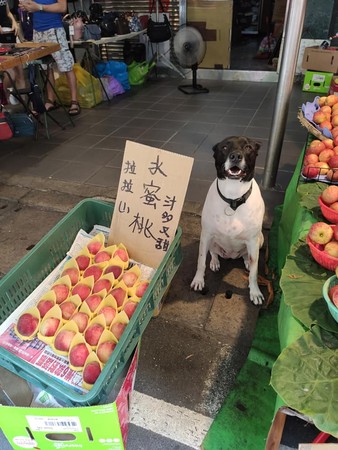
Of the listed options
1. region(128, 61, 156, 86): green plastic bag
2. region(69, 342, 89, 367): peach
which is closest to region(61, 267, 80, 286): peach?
region(69, 342, 89, 367): peach

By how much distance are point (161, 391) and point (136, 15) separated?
7.87m

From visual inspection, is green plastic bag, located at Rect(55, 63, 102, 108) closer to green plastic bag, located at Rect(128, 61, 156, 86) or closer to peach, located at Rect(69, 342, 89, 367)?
green plastic bag, located at Rect(128, 61, 156, 86)

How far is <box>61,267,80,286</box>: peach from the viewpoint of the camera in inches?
80.3

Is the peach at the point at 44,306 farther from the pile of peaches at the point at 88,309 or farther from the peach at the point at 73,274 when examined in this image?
the peach at the point at 73,274

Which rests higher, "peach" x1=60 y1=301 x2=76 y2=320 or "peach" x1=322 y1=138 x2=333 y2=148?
"peach" x1=322 y1=138 x2=333 y2=148

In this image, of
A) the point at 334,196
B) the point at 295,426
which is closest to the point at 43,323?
the point at 295,426

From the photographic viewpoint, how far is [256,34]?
11898 millimetres

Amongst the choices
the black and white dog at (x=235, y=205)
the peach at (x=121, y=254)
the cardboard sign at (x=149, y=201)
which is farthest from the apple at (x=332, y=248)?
the peach at (x=121, y=254)

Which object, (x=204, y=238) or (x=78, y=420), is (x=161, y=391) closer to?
(x=78, y=420)

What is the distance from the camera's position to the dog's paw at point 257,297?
7.83ft

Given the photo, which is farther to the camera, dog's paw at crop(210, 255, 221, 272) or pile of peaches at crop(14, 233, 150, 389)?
dog's paw at crop(210, 255, 221, 272)

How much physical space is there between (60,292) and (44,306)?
0.39ft

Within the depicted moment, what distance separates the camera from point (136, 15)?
24.9 feet

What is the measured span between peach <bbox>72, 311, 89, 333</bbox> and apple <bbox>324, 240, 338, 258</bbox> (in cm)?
118
